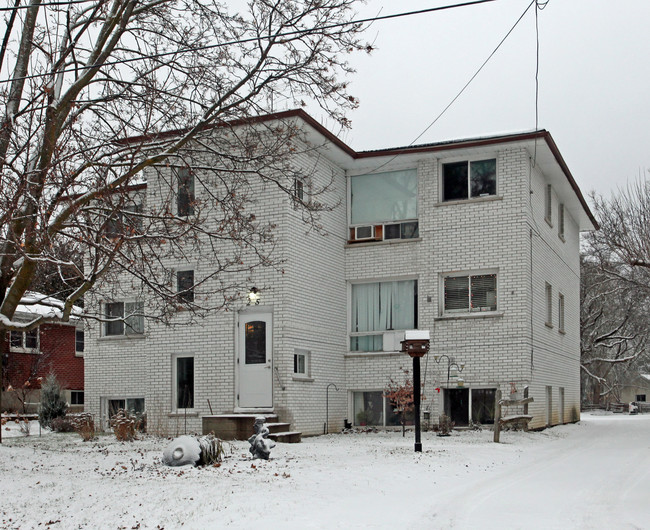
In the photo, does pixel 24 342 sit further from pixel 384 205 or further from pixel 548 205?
pixel 548 205

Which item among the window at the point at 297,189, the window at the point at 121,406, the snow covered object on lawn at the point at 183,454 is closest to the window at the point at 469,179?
the window at the point at 297,189

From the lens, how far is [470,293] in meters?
19.0

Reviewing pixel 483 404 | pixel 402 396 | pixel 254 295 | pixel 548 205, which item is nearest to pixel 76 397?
pixel 254 295

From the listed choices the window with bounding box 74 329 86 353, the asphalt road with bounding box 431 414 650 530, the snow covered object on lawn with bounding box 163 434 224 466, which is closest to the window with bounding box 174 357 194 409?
the snow covered object on lawn with bounding box 163 434 224 466

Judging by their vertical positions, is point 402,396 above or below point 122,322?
below

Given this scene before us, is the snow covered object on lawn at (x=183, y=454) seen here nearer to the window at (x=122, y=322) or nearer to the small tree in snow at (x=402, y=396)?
the small tree in snow at (x=402, y=396)

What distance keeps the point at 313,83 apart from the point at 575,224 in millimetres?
16891

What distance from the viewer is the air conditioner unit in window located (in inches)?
795

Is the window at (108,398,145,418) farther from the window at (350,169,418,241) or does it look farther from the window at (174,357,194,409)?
the window at (350,169,418,241)

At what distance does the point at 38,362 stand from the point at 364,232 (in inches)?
560

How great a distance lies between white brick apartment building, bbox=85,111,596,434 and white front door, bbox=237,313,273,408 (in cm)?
3

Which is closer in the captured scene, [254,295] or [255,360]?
[254,295]

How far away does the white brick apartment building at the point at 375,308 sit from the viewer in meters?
17.8

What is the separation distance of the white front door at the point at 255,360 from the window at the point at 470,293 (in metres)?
4.63
